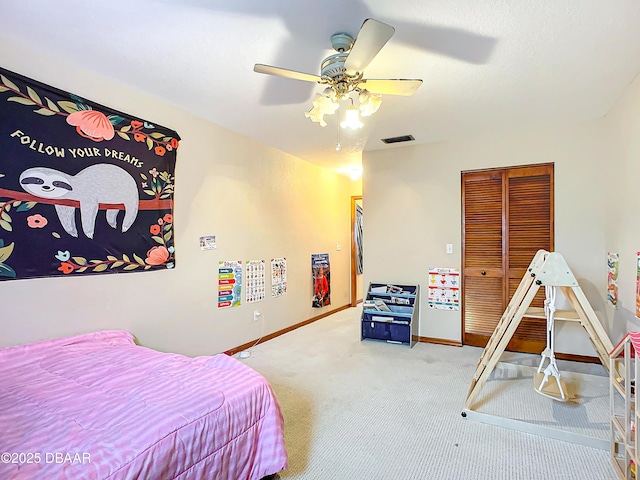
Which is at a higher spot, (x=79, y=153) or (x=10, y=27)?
(x=10, y=27)

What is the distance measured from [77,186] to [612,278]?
4524 mm

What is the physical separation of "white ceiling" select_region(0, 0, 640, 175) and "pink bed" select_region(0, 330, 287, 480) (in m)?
1.91

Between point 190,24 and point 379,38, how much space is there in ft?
3.55

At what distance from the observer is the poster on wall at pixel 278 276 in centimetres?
438

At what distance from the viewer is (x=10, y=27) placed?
6.49ft

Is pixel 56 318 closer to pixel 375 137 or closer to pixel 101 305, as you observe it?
pixel 101 305

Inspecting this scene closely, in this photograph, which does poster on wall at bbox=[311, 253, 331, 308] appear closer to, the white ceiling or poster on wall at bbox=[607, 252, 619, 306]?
the white ceiling

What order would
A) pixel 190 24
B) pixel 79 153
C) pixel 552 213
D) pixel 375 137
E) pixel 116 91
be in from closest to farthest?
pixel 190 24
pixel 79 153
pixel 116 91
pixel 552 213
pixel 375 137

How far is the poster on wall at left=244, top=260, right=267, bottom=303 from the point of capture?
3979 millimetres

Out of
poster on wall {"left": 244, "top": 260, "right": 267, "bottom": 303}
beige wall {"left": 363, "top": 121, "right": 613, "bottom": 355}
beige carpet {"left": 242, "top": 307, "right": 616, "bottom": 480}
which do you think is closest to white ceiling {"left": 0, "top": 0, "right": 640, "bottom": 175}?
beige wall {"left": 363, "top": 121, "right": 613, "bottom": 355}

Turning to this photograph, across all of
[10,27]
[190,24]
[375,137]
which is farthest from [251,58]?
[375,137]

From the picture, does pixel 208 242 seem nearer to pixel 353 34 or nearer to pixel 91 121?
pixel 91 121

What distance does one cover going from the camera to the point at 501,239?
3928mm

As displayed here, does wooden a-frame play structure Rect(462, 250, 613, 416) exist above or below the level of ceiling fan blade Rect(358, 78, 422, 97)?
below
